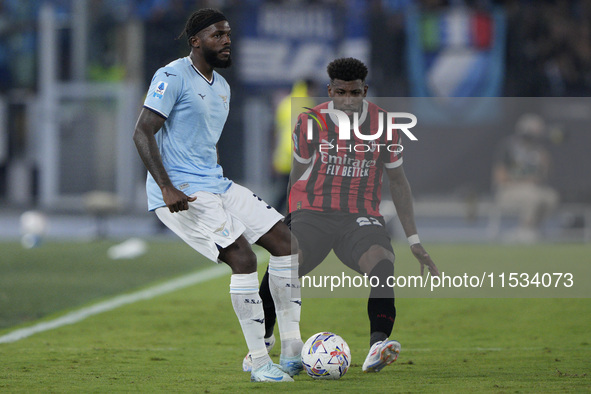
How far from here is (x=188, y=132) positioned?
5102mm

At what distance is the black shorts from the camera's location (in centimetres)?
548

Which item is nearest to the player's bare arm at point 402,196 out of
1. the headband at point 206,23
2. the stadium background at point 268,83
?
the headband at point 206,23

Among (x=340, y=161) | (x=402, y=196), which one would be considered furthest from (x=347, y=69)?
(x=402, y=196)

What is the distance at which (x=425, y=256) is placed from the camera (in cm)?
543

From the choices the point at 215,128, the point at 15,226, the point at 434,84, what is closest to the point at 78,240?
the point at 15,226

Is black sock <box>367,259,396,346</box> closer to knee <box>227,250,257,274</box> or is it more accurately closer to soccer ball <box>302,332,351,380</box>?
soccer ball <box>302,332,351,380</box>

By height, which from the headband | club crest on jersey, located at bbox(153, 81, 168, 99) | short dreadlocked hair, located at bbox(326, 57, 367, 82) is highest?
the headband

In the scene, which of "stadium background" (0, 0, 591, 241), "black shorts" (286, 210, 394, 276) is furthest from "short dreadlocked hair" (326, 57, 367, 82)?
"stadium background" (0, 0, 591, 241)

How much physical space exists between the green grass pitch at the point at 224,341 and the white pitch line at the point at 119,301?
0.12 m

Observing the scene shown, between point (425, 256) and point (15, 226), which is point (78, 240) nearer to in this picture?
point (15, 226)

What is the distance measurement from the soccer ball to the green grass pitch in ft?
0.19

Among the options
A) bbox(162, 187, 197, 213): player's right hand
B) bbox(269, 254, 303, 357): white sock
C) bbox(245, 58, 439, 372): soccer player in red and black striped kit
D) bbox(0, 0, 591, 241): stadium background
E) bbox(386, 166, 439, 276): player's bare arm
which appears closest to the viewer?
bbox(162, 187, 197, 213): player's right hand

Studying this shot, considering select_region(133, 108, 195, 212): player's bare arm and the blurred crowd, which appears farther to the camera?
the blurred crowd

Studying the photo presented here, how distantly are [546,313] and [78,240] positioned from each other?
27.1ft
